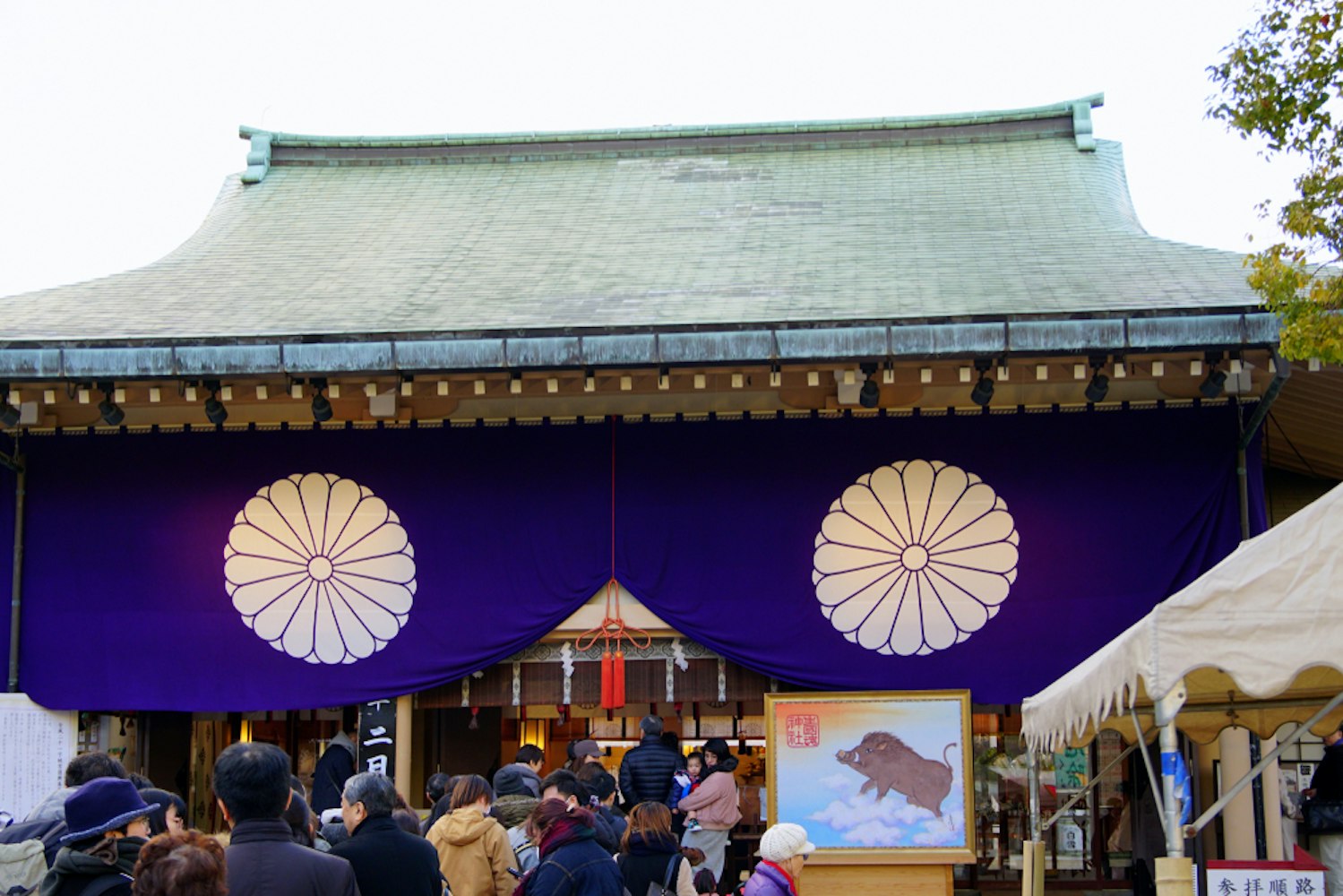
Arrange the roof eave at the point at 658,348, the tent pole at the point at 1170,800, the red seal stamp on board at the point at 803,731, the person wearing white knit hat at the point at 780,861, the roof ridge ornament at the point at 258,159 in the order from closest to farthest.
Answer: the tent pole at the point at 1170,800, the person wearing white knit hat at the point at 780,861, the roof eave at the point at 658,348, the red seal stamp on board at the point at 803,731, the roof ridge ornament at the point at 258,159

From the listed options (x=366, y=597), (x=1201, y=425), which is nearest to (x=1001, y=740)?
(x=1201, y=425)

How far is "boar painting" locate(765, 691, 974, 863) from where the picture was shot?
30.7 feet

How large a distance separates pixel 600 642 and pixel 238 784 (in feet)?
22.1

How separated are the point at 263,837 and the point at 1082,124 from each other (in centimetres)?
1234

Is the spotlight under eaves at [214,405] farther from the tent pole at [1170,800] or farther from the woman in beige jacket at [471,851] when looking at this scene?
the tent pole at [1170,800]

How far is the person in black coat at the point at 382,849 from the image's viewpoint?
15.8 ft

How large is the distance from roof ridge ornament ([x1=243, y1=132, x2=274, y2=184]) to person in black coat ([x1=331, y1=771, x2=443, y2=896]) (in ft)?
36.6

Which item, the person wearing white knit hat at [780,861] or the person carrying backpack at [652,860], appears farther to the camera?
the person carrying backpack at [652,860]

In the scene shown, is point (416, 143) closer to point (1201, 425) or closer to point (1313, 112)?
point (1201, 425)

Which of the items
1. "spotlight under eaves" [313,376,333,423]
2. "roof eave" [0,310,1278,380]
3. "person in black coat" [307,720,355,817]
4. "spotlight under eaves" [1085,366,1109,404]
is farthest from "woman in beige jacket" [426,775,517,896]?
"spotlight under eaves" [1085,366,1109,404]

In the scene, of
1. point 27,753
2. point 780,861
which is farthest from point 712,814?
point 27,753

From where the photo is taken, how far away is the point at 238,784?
3906 millimetres

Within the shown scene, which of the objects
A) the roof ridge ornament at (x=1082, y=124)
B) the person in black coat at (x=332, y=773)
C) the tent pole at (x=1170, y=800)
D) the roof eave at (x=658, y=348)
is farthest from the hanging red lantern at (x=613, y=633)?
the roof ridge ornament at (x=1082, y=124)

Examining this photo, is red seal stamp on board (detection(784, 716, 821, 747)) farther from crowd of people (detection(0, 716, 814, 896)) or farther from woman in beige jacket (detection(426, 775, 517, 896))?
woman in beige jacket (detection(426, 775, 517, 896))
